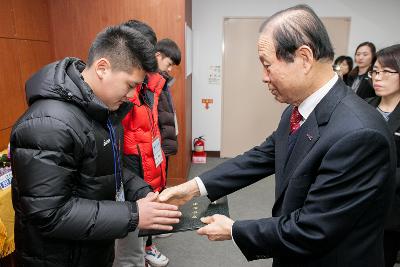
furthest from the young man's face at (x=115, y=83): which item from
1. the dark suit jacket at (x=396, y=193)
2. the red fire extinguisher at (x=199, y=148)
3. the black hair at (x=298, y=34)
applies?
the red fire extinguisher at (x=199, y=148)

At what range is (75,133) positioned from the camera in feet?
3.44

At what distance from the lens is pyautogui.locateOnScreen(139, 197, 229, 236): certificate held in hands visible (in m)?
1.29

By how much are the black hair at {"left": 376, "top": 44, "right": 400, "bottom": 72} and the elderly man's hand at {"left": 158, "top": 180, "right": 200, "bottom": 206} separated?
1.41m

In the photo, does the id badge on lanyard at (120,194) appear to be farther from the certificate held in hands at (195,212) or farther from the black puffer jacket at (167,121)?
the black puffer jacket at (167,121)

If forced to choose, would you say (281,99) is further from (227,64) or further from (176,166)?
(227,64)

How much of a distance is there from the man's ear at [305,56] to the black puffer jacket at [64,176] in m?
0.67

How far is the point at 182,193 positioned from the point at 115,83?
1.92ft

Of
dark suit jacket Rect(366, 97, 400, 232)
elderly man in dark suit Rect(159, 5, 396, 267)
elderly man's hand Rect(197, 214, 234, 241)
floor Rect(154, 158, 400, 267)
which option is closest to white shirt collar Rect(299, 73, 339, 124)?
elderly man in dark suit Rect(159, 5, 396, 267)

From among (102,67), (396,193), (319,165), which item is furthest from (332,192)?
(396,193)

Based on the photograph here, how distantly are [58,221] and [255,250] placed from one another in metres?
0.63

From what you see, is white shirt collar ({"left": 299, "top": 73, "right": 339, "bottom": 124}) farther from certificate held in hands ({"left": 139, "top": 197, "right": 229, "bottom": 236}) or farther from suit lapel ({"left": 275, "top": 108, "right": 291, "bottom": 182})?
certificate held in hands ({"left": 139, "top": 197, "right": 229, "bottom": 236})

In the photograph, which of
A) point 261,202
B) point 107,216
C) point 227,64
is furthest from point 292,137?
point 227,64

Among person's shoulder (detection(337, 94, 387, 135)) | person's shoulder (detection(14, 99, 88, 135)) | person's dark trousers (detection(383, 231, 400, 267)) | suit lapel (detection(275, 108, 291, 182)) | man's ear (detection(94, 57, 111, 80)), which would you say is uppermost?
man's ear (detection(94, 57, 111, 80))

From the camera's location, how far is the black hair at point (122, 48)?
3.79 ft
